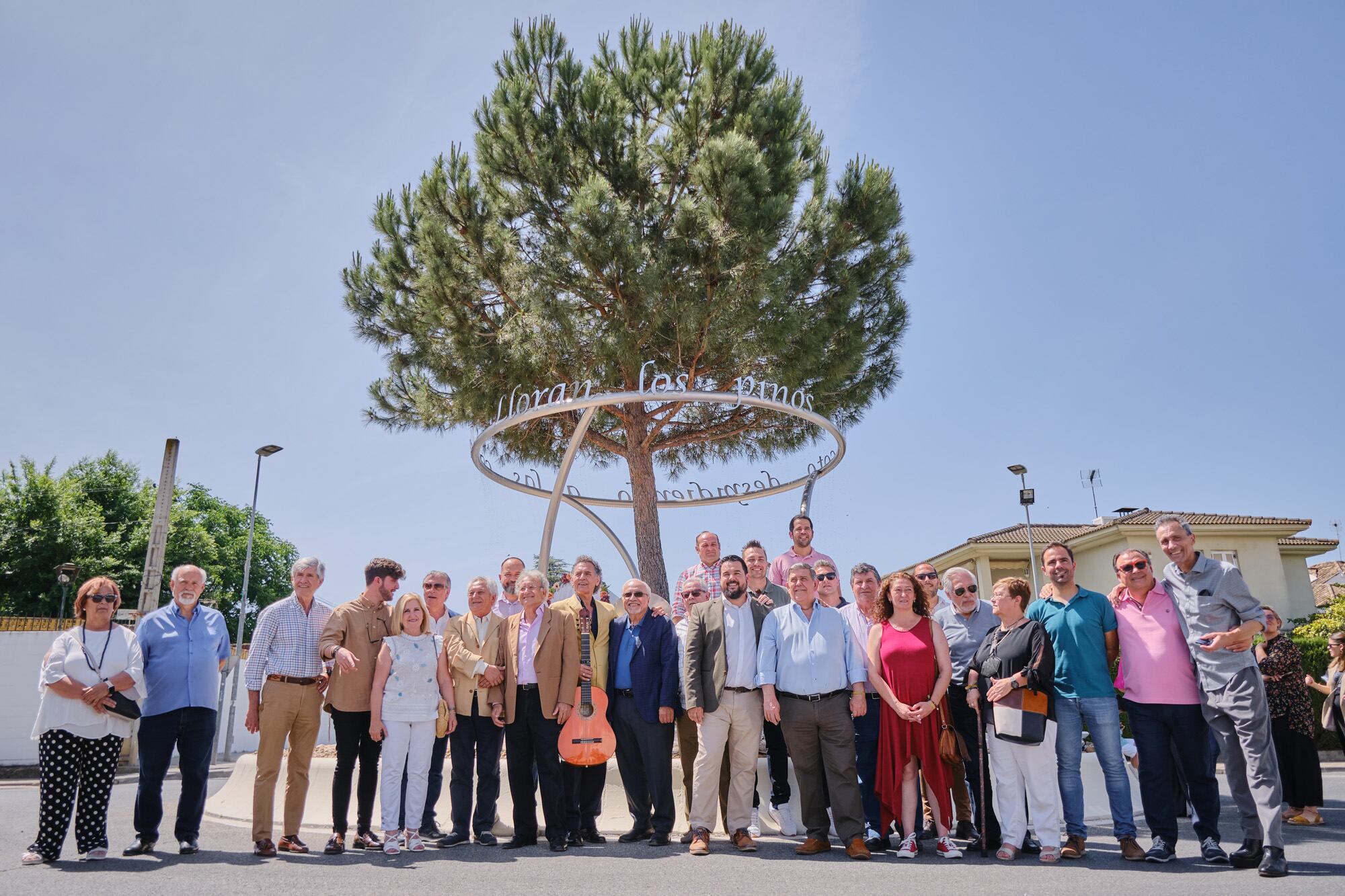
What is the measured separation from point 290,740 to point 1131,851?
469cm

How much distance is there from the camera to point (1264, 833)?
425 centimetres

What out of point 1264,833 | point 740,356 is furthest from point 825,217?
point 1264,833

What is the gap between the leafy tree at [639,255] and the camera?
991 cm

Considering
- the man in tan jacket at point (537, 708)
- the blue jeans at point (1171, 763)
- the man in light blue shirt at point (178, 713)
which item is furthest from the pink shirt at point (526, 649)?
the blue jeans at point (1171, 763)

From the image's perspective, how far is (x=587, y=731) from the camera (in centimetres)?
523

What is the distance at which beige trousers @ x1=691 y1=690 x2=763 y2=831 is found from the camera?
5051mm

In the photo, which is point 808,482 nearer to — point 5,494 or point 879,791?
→ point 879,791

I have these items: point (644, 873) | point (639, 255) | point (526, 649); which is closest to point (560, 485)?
point (639, 255)

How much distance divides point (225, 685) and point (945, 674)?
20.3 meters

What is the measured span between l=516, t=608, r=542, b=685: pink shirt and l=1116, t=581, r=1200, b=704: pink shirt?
3.37 meters

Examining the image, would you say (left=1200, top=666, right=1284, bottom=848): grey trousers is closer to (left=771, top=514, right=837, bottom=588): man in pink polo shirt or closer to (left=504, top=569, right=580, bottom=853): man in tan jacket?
(left=771, top=514, right=837, bottom=588): man in pink polo shirt

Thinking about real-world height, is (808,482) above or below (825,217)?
below

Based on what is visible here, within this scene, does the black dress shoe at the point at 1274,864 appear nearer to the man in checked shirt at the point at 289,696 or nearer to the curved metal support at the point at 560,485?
the man in checked shirt at the point at 289,696

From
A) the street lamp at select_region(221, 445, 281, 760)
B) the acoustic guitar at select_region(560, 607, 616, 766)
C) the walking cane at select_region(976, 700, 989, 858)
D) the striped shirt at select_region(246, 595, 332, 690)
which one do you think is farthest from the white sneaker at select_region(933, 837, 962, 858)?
the street lamp at select_region(221, 445, 281, 760)
